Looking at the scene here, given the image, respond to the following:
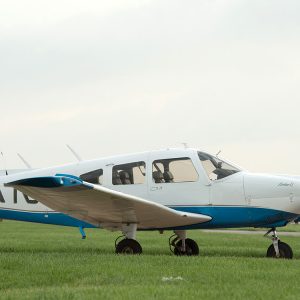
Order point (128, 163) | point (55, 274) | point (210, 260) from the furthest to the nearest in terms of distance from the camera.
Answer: point (128, 163) < point (210, 260) < point (55, 274)

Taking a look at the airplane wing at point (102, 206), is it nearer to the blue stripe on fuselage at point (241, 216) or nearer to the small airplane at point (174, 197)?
the small airplane at point (174, 197)

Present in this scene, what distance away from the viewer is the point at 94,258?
10930 millimetres

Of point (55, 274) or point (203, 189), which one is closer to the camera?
point (55, 274)

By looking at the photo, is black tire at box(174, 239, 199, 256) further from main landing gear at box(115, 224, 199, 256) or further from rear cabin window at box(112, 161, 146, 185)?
rear cabin window at box(112, 161, 146, 185)

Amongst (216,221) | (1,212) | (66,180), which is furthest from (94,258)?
(1,212)

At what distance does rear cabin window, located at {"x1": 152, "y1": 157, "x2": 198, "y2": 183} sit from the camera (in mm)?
13797

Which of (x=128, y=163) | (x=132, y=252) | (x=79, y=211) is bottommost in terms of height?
(x=132, y=252)

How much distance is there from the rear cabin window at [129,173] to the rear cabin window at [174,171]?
286 millimetres

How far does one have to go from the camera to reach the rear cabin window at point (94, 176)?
14.4 metres

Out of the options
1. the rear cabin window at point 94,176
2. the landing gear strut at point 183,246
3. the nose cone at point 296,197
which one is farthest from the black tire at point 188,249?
the nose cone at point 296,197

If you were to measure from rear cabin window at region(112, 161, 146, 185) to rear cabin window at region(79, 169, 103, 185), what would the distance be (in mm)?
323

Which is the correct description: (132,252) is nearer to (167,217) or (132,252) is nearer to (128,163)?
(167,217)

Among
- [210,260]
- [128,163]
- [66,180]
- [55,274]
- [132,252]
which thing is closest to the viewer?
[55,274]

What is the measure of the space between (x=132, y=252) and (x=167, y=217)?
3.43 feet
